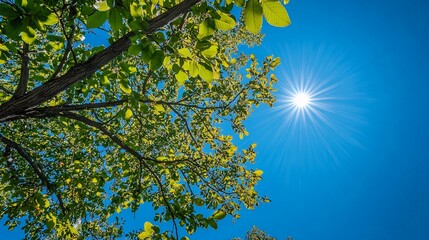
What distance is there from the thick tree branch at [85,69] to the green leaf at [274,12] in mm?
1148

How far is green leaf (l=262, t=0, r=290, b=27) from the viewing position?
4.51ft

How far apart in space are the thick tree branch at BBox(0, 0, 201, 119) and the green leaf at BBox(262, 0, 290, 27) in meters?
1.15

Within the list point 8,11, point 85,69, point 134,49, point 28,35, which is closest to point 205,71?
point 134,49

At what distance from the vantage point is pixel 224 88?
24.4ft

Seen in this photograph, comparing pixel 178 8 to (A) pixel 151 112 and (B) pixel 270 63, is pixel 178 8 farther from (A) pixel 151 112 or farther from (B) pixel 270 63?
(A) pixel 151 112

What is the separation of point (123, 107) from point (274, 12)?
15.4ft

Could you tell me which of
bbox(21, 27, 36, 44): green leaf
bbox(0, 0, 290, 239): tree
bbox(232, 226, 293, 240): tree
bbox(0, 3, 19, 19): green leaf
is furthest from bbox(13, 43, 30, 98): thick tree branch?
bbox(232, 226, 293, 240): tree

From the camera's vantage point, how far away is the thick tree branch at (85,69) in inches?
102

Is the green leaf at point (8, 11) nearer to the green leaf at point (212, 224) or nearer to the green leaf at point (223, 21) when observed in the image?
the green leaf at point (223, 21)

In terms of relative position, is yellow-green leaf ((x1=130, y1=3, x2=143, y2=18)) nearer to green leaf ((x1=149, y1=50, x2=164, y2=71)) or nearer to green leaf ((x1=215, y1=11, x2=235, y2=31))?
green leaf ((x1=149, y1=50, x2=164, y2=71))

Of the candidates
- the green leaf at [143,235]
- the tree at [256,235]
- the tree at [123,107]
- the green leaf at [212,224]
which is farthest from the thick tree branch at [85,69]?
the tree at [256,235]

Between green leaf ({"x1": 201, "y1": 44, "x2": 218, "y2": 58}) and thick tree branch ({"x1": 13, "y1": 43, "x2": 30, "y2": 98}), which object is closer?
green leaf ({"x1": 201, "y1": 44, "x2": 218, "y2": 58})

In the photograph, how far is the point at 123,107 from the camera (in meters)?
5.48

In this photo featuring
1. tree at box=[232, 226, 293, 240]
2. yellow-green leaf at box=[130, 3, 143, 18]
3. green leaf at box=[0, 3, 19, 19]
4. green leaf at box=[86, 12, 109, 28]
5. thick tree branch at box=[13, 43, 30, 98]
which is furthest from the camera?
tree at box=[232, 226, 293, 240]
